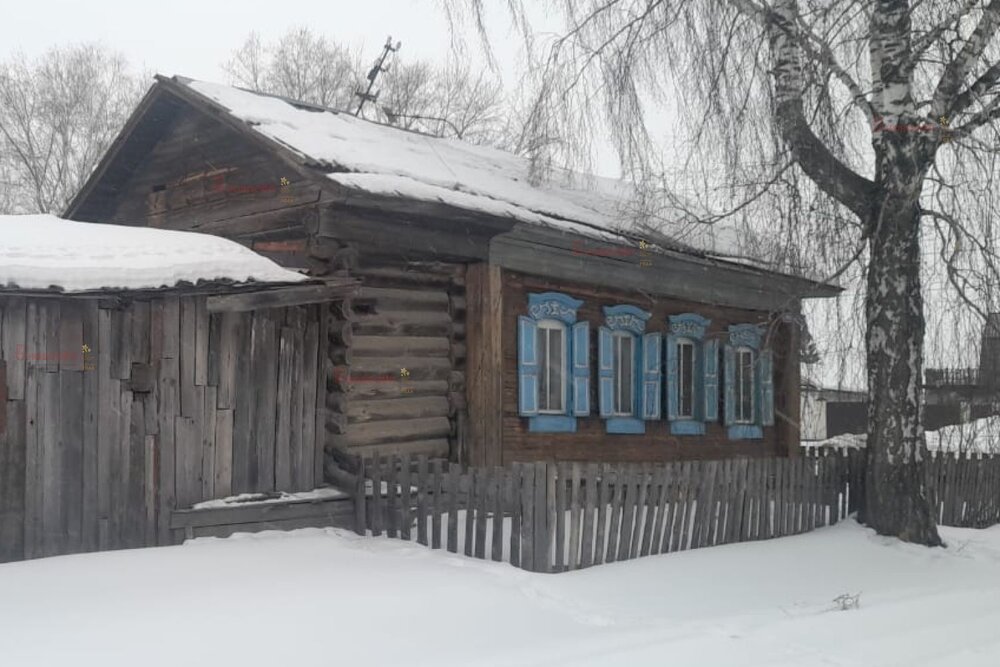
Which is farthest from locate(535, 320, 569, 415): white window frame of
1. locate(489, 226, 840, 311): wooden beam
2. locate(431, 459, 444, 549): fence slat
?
locate(431, 459, 444, 549): fence slat

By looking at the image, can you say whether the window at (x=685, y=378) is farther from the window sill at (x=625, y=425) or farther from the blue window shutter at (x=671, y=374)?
the window sill at (x=625, y=425)

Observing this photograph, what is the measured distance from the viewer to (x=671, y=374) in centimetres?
1391

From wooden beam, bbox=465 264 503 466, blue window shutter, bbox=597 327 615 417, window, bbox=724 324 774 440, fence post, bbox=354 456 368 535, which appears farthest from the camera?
window, bbox=724 324 774 440

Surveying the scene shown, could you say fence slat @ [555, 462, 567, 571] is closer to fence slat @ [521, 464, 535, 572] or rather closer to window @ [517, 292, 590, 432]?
fence slat @ [521, 464, 535, 572]

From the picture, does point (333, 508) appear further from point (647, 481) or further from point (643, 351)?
point (643, 351)

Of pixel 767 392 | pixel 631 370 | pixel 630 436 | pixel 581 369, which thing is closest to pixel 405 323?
pixel 581 369

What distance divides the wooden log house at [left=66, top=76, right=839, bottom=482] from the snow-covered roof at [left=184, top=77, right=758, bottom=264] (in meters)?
0.04

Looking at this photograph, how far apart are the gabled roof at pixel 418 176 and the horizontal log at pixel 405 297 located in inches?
32.4

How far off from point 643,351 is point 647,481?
196 inches

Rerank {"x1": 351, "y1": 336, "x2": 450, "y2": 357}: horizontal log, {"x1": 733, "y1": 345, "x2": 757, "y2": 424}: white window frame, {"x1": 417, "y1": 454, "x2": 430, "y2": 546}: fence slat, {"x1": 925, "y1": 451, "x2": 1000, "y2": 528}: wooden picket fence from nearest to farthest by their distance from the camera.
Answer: {"x1": 417, "y1": 454, "x2": 430, "y2": 546}: fence slat < {"x1": 351, "y1": 336, "x2": 450, "y2": 357}: horizontal log < {"x1": 925, "y1": 451, "x2": 1000, "y2": 528}: wooden picket fence < {"x1": 733, "y1": 345, "x2": 757, "y2": 424}: white window frame

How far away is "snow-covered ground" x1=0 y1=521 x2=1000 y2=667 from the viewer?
5.58 meters

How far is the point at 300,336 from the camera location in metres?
9.24

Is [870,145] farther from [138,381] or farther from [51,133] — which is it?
[51,133]

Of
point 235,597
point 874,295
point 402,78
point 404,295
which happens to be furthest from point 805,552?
point 402,78
